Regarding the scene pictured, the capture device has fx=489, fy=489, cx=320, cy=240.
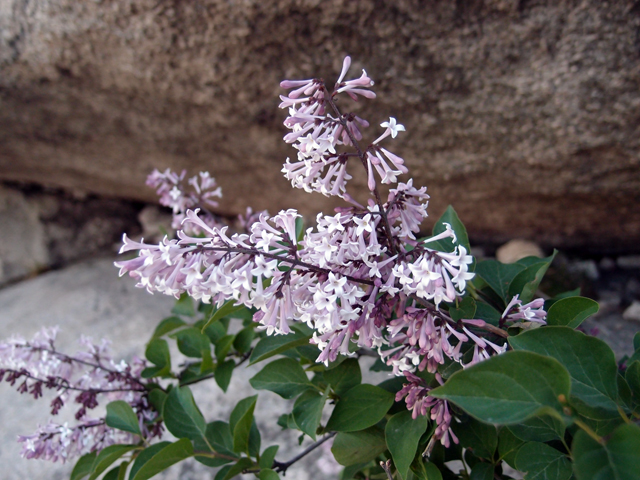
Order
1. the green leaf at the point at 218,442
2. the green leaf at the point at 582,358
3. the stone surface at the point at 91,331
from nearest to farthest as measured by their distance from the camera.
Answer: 1. the green leaf at the point at 582,358
2. the green leaf at the point at 218,442
3. the stone surface at the point at 91,331

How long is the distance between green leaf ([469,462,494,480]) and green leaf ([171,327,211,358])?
1.71 ft

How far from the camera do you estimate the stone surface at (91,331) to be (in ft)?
4.90

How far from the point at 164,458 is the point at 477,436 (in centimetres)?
46

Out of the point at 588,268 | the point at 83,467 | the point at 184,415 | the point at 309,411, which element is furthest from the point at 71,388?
the point at 588,268

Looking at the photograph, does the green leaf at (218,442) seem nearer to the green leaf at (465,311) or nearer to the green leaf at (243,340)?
the green leaf at (243,340)

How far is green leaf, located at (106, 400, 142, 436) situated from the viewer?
0.85 m

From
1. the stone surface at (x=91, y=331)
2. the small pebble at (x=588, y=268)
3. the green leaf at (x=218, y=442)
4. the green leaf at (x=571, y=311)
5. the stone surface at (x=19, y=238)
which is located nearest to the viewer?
the green leaf at (x=571, y=311)

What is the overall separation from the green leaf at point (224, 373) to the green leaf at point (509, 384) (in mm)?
550

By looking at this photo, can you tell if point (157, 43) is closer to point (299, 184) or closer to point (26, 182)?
point (299, 184)

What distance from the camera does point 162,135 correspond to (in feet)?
7.25

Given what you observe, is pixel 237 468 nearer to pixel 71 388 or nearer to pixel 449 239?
pixel 71 388

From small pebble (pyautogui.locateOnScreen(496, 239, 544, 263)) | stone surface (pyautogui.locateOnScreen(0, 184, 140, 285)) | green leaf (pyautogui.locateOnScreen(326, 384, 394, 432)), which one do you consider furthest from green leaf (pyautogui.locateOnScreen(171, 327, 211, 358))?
stone surface (pyautogui.locateOnScreen(0, 184, 140, 285))

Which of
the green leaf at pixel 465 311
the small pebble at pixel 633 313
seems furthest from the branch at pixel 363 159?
the small pebble at pixel 633 313

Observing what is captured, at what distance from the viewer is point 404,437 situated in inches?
26.1
